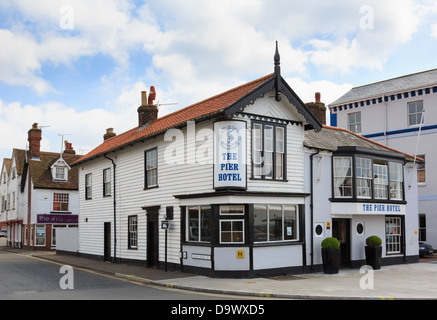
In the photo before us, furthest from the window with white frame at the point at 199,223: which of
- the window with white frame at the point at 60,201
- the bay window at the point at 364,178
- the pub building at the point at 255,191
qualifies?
the window with white frame at the point at 60,201

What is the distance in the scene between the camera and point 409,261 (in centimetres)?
2408

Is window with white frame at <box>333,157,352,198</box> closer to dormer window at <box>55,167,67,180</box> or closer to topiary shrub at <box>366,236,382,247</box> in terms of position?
topiary shrub at <box>366,236,382,247</box>

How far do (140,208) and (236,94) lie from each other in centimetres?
771

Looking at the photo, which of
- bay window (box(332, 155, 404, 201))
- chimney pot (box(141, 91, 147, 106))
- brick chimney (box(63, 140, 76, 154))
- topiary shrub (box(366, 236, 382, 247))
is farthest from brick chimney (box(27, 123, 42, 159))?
topiary shrub (box(366, 236, 382, 247))

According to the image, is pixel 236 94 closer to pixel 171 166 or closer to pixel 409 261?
pixel 171 166

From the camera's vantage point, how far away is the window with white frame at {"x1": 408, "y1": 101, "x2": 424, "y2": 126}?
3238 centimetres

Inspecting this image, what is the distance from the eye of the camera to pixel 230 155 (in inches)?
694

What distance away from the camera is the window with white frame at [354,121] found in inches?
1419

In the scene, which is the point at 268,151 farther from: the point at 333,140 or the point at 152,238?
the point at 152,238

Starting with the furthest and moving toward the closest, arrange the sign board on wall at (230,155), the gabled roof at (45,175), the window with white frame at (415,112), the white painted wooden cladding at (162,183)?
the gabled roof at (45,175) < the window with white frame at (415,112) < the white painted wooden cladding at (162,183) < the sign board on wall at (230,155)

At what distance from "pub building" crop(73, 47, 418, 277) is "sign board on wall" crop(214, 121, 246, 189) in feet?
0.12

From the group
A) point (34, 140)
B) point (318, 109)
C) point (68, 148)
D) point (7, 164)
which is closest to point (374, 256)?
point (318, 109)

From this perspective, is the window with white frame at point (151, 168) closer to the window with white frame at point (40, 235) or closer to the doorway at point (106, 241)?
the doorway at point (106, 241)

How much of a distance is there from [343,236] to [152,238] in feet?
28.7
